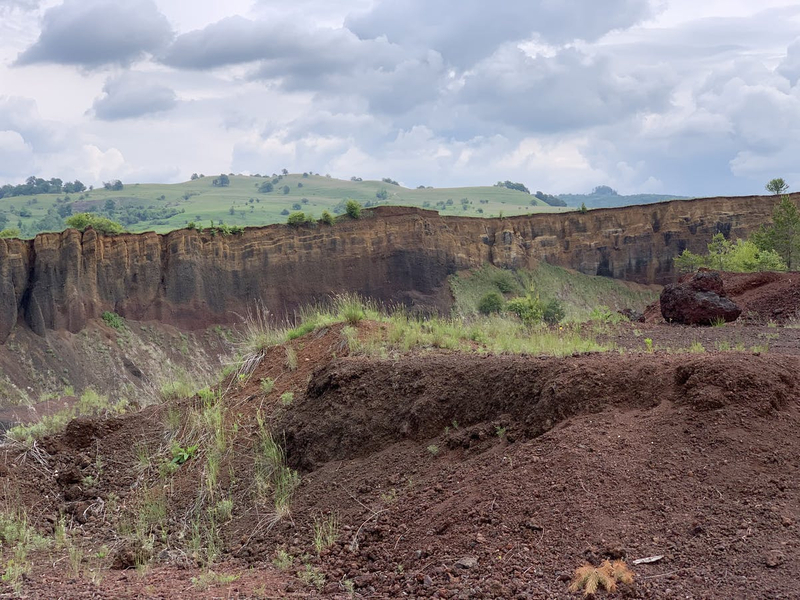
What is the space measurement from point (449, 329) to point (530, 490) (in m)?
4.74

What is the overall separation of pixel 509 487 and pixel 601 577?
4.04 feet

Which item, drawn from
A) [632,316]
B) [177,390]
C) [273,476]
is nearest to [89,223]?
[632,316]

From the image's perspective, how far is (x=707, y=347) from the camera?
30.4 ft

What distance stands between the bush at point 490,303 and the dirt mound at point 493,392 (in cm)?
3675

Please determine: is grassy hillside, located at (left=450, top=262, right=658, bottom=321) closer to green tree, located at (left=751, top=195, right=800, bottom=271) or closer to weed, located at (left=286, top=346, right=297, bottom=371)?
green tree, located at (left=751, top=195, right=800, bottom=271)

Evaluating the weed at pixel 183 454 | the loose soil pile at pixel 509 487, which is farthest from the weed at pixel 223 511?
the weed at pixel 183 454

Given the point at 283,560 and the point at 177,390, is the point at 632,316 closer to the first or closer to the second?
the point at 177,390

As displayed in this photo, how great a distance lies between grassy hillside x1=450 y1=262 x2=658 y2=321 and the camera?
5131 centimetres

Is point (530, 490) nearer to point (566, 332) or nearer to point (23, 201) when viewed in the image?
point (566, 332)

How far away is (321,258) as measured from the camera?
48.2m

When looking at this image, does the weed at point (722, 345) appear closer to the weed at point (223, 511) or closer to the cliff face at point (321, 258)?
the weed at point (223, 511)

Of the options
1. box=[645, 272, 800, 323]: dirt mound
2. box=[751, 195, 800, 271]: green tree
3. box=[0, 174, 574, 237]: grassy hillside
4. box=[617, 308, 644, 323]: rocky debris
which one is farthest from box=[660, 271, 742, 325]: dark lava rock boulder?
box=[0, 174, 574, 237]: grassy hillside

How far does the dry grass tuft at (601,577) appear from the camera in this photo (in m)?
4.46

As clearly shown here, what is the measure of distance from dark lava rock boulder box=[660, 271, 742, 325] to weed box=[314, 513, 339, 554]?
8.61m
